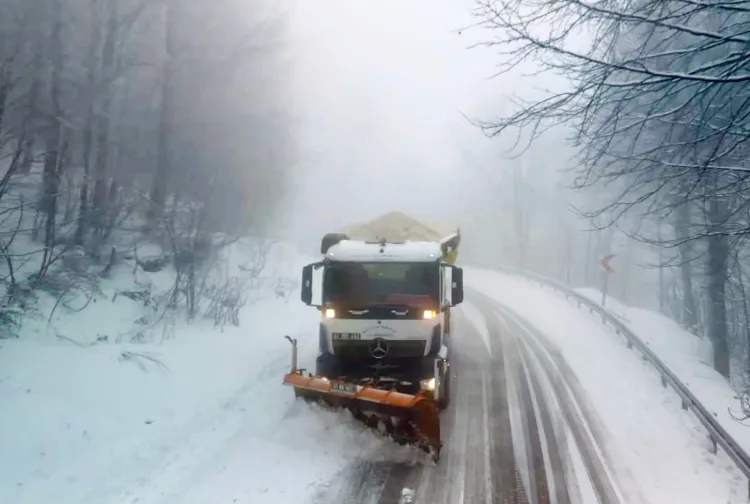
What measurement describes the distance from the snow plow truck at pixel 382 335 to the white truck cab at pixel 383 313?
0.05ft

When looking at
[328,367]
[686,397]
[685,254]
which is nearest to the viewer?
[328,367]

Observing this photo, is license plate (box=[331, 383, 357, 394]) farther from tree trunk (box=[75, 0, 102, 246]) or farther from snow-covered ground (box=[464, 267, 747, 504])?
tree trunk (box=[75, 0, 102, 246])

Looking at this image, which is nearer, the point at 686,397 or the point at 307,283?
the point at 307,283

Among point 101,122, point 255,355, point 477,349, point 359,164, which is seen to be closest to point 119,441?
point 255,355

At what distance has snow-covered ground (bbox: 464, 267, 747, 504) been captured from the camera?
23.4ft

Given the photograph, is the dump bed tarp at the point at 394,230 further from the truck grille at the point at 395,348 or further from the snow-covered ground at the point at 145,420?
the truck grille at the point at 395,348

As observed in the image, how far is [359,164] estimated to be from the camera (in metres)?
56.1

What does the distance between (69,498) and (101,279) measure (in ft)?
26.1

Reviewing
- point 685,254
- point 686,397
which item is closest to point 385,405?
point 686,397

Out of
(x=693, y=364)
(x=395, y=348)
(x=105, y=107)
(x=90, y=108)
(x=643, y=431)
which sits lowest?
(x=643, y=431)

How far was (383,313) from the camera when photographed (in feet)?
30.2

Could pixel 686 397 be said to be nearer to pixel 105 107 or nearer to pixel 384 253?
pixel 384 253

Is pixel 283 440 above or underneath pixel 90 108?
underneath

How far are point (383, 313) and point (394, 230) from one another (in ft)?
19.2
